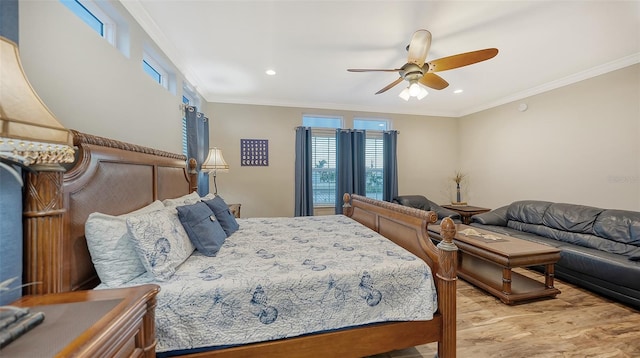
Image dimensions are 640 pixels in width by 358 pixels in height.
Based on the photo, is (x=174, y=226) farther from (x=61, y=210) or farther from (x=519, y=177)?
(x=519, y=177)

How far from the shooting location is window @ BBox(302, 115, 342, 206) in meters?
4.85

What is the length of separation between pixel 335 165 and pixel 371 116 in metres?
1.32

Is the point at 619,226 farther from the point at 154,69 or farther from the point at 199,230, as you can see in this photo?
the point at 154,69

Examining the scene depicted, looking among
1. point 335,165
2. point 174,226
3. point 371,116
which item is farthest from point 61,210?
point 371,116

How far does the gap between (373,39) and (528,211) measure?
141 inches

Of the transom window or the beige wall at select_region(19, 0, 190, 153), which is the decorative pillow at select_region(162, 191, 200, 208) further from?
the transom window

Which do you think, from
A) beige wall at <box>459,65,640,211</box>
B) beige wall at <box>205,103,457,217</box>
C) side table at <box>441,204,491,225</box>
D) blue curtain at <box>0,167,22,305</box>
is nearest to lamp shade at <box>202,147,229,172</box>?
beige wall at <box>205,103,457,217</box>

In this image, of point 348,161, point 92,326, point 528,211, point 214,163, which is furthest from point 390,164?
point 92,326

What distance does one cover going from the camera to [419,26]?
222 cm

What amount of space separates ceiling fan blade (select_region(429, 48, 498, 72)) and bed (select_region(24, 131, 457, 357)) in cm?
147

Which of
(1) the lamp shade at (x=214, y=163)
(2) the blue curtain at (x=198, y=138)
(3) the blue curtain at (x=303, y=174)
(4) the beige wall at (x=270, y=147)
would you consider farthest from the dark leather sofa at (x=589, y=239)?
(2) the blue curtain at (x=198, y=138)

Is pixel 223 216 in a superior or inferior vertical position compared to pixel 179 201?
inferior

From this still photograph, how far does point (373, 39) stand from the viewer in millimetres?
2438

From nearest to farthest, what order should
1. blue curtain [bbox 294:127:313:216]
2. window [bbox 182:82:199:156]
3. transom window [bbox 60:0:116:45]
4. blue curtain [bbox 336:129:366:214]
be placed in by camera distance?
transom window [bbox 60:0:116:45]
window [bbox 182:82:199:156]
blue curtain [bbox 294:127:313:216]
blue curtain [bbox 336:129:366:214]
